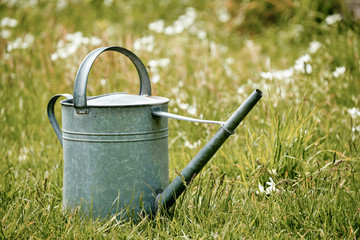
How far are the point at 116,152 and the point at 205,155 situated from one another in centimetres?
41

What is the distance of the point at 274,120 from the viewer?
8.21 ft

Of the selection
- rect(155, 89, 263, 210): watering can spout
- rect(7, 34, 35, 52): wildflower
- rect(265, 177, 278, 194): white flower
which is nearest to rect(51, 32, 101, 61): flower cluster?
rect(7, 34, 35, 52): wildflower

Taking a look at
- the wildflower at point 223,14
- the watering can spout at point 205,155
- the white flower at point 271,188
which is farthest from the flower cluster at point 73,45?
the white flower at point 271,188

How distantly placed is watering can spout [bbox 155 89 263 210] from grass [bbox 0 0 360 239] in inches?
2.4

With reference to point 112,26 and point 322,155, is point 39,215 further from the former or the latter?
point 112,26

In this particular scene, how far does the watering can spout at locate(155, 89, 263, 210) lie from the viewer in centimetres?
192

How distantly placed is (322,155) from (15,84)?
2.94 metres

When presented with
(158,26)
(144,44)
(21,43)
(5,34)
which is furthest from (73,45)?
(158,26)

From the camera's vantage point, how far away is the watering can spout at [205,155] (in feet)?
6.31

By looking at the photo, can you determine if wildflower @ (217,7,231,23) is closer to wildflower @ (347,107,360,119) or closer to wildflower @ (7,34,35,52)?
wildflower @ (7,34,35,52)

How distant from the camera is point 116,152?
6.73 ft

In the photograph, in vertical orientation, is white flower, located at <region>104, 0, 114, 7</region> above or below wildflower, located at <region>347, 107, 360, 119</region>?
above

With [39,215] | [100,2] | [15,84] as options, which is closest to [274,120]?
[39,215]

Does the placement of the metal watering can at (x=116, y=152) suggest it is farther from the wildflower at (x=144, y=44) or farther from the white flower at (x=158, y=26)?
the white flower at (x=158, y=26)
